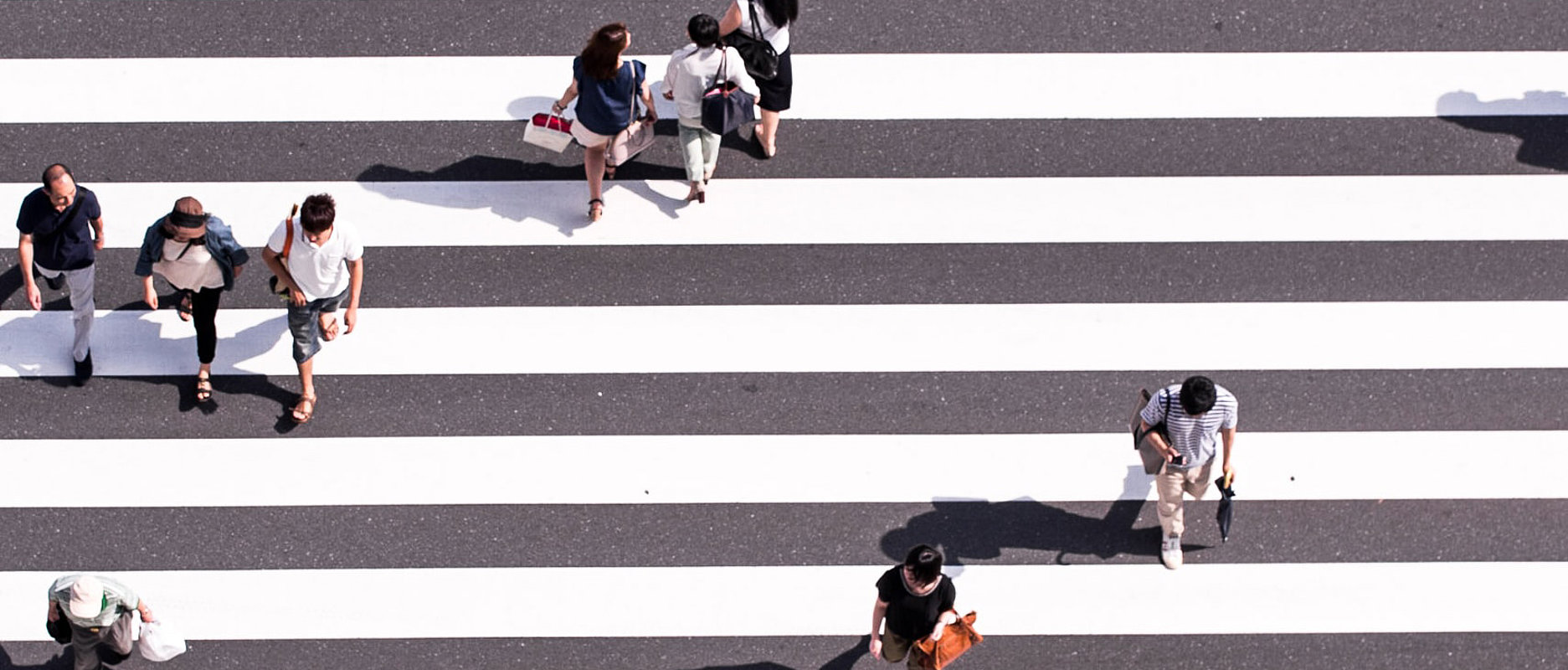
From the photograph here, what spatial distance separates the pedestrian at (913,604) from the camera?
22.3ft

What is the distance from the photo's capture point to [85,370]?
8.24 m

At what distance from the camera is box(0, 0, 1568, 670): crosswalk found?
8.12 m

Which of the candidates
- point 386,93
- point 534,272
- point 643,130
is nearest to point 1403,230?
point 643,130

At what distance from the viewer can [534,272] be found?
8.45 meters

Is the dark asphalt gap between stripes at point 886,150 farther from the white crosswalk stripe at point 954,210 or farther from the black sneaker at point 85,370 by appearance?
the black sneaker at point 85,370

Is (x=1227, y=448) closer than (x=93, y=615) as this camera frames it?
No

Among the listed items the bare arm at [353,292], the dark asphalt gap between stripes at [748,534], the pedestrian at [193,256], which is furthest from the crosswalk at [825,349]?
the bare arm at [353,292]

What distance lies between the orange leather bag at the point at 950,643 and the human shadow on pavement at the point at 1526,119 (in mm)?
4263

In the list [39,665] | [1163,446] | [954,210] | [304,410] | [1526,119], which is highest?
[1526,119]

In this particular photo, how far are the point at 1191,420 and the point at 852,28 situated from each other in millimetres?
Answer: 3130

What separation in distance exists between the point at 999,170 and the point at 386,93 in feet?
11.7

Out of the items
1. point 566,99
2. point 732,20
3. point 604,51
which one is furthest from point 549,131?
point 732,20

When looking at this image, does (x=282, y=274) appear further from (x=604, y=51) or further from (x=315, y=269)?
(x=604, y=51)

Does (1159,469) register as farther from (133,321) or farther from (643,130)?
(133,321)
